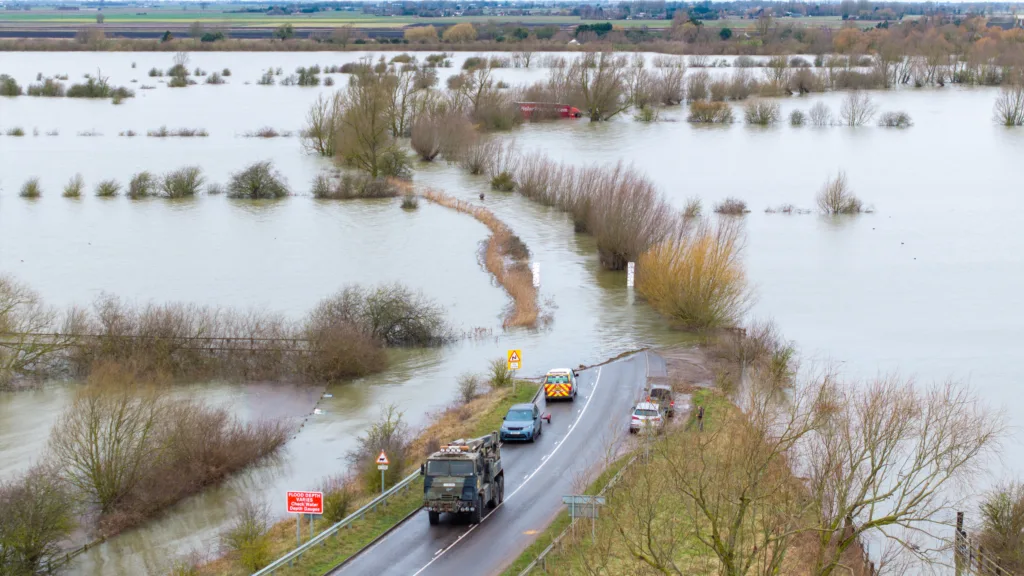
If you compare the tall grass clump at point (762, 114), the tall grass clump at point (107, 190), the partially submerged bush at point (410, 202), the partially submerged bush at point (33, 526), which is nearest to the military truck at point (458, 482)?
the partially submerged bush at point (33, 526)

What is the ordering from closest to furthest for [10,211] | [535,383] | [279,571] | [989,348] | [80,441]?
[279,571]
[80,441]
[535,383]
[989,348]
[10,211]

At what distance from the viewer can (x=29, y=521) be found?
24984 millimetres

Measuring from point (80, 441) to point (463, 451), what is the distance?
11.6 m

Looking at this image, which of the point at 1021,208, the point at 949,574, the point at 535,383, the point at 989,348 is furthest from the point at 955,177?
the point at 949,574

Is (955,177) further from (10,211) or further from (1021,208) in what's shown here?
(10,211)

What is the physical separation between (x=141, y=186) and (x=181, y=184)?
9.95ft

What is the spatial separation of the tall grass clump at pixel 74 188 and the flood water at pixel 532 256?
2.34ft

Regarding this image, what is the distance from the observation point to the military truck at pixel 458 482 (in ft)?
81.0

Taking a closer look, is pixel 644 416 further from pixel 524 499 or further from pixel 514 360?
pixel 514 360

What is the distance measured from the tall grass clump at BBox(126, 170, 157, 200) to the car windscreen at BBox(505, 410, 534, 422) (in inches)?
2255

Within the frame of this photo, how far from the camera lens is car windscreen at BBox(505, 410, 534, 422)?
3212 centimetres

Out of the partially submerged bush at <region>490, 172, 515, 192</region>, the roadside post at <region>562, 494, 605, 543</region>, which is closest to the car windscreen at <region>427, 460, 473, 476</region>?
the roadside post at <region>562, 494, 605, 543</region>

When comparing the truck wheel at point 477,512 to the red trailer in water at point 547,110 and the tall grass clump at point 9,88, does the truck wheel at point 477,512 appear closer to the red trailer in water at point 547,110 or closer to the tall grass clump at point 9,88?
the red trailer in water at point 547,110

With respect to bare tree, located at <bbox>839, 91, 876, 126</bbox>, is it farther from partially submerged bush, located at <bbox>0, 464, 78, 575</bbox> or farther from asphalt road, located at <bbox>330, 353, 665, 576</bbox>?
partially submerged bush, located at <bbox>0, 464, 78, 575</bbox>
